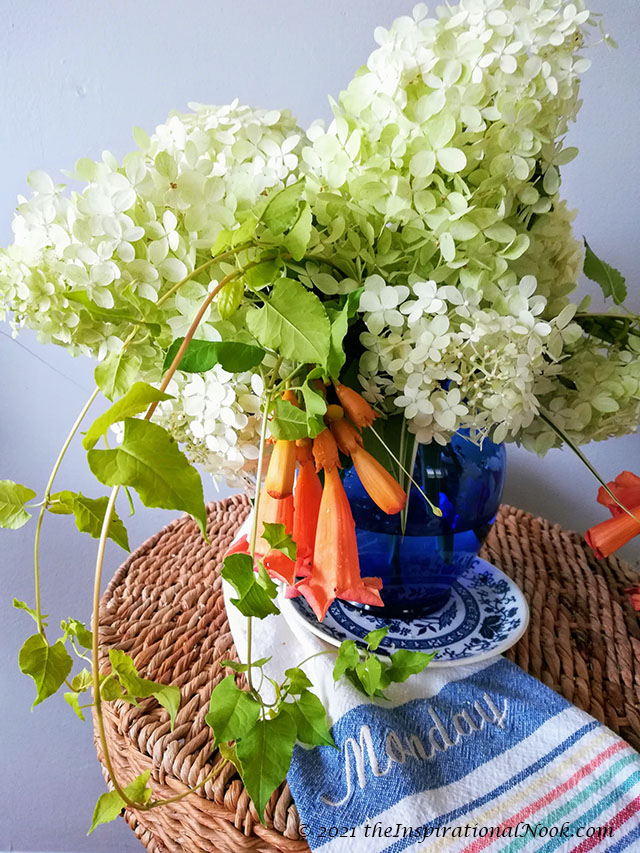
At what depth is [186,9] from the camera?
0.72m

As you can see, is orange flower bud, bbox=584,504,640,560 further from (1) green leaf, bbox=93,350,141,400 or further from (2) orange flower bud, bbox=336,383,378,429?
(1) green leaf, bbox=93,350,141,400

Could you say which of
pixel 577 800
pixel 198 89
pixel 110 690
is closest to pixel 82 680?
pixel 110 690

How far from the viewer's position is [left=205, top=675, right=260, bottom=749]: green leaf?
305 mm

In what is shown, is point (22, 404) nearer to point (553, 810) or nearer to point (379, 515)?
point (379, 515)

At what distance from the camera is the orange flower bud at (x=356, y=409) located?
0.36 metres

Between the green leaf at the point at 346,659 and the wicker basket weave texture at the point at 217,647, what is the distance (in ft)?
0.33

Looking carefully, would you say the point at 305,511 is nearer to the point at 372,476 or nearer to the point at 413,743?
the point at 372,476

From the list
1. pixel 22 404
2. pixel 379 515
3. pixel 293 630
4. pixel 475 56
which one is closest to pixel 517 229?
pixel 475 56

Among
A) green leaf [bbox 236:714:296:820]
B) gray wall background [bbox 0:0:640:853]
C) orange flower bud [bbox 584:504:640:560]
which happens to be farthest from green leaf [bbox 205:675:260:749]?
gray wall background [bbox 0:0:640:853]

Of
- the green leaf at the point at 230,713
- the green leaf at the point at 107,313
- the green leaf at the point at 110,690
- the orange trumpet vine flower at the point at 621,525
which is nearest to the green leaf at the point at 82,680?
the green leaf at the point at 110,690

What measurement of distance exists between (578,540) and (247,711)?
1.96 feet

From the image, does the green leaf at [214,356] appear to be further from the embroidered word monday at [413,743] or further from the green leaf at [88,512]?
the embroidered word monday at [413,743]

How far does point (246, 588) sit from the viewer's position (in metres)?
0.30

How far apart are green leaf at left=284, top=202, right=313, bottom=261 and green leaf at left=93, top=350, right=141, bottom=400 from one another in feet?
0.35
